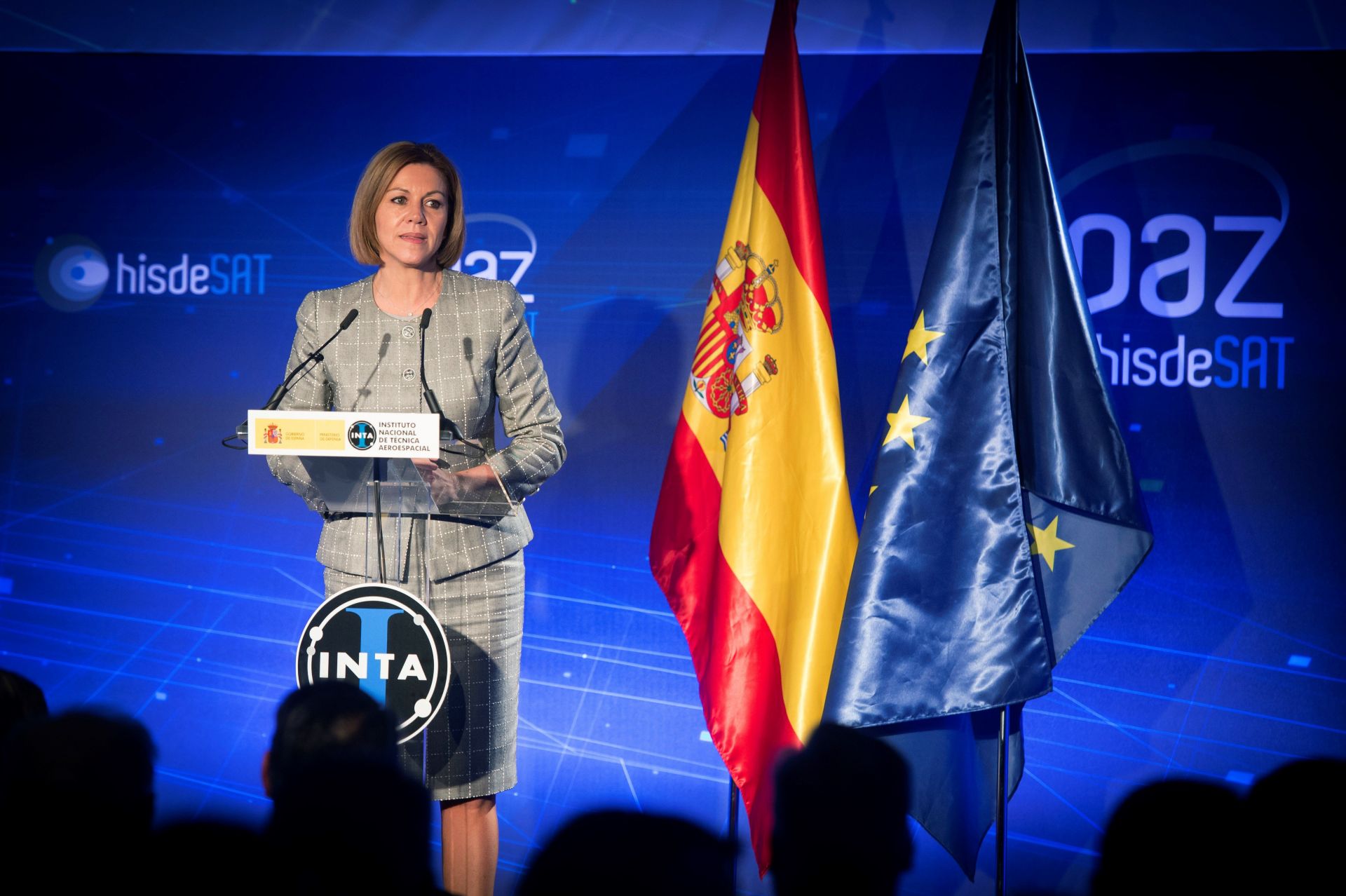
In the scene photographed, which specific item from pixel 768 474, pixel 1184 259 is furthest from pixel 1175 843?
pixel 1184 259

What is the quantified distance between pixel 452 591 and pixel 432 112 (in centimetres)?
199

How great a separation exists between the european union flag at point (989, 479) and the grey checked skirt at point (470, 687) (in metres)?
0.79

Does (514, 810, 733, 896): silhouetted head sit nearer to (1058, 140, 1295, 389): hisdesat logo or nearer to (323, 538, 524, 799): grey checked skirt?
(323, 538, 524, 799): grey checked skirt

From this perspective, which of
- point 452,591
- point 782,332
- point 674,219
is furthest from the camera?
point 674,219

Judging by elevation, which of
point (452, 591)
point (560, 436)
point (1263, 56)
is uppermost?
point (1263, 56)

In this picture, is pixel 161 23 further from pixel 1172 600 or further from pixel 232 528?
pixel 1172 600

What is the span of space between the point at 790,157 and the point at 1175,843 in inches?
87.8

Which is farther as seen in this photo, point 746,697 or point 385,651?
point 746,697

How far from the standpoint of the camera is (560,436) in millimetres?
2613

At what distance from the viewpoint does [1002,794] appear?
2.93m

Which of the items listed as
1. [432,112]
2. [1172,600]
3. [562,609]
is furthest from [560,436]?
[1172,600]

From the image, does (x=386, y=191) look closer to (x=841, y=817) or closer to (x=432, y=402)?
(x=432, y=402)

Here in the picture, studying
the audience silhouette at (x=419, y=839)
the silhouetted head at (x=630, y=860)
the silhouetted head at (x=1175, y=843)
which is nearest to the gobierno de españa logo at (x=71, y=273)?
the audience silhouette at (x=419, y=839)

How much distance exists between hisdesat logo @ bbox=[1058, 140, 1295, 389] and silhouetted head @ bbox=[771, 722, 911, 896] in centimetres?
218
